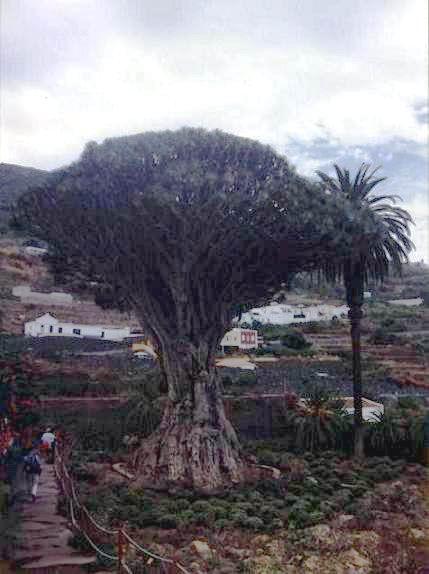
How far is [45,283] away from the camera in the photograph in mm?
60219

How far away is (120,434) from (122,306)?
4.75 m

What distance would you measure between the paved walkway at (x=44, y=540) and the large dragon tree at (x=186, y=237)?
205 inches

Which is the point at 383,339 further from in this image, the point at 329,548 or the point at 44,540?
the point at 44,540

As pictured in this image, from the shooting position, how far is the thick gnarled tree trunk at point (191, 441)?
16312mm

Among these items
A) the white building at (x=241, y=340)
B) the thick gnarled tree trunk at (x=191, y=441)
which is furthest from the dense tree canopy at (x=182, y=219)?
the white building at (x=241, y=340)

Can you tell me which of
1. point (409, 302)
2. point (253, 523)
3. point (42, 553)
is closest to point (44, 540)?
point (42, 553)

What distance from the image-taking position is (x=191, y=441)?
16547mm

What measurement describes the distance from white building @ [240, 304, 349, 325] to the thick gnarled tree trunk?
44616 mm

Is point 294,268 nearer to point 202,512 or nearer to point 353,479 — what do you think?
point 353,479

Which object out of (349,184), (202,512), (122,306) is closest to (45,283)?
(122,306)

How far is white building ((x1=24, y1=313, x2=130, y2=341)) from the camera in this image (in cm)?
4684

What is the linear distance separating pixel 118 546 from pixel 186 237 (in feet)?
32.1

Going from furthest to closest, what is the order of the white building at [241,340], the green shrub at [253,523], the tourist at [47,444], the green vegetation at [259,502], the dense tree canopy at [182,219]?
the white building at [241,340] < the tourist at [47,444] < the dense tree canopy at [182,219] < the green vegetation at [259,502] < the green shrub at [253,523]

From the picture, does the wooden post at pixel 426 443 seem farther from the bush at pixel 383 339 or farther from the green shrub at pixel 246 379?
the bush at pixel 383 339
